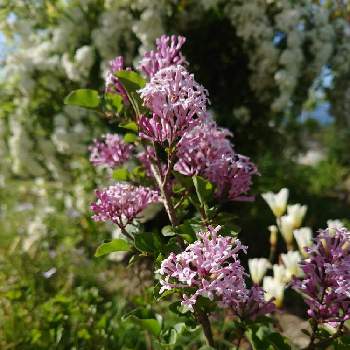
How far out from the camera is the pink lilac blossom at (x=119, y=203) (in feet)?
4.76

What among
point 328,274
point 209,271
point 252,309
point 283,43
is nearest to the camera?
point 209,271

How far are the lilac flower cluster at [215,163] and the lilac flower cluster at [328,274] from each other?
331mm

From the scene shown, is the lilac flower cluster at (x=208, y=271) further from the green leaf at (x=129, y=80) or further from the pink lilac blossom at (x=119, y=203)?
the green leaf at (x=129, y=80)

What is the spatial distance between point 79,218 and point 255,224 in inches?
70.1

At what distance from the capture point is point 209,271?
1.18m

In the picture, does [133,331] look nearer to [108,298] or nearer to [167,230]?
[108,298]

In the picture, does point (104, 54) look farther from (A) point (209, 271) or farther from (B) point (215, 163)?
(A) point (209, 271)

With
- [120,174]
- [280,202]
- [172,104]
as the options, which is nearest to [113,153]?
[120,174]

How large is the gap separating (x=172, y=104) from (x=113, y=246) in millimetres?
483

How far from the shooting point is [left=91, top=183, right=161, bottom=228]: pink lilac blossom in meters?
1.45

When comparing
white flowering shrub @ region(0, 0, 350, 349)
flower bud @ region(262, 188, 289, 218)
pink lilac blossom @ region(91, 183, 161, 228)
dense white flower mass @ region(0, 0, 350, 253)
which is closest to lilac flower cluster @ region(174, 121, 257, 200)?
pink lilac blossom @ region(91, 183, 161, 228)

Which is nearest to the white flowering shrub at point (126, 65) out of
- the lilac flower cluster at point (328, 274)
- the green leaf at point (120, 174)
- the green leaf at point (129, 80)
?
the green leaf at point (120, 174)

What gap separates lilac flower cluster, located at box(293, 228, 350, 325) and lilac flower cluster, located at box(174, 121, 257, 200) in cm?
33

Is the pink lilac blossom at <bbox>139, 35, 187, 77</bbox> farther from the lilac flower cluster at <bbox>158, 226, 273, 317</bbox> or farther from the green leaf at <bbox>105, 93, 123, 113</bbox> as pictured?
the lilac flower cluster at <bbox>158, 226, 273, 317</bbox>
